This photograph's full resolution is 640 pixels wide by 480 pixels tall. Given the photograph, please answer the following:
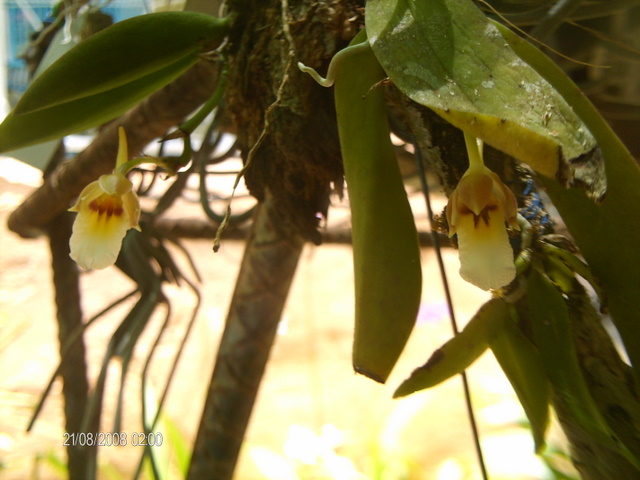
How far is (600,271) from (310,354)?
4.33 feet

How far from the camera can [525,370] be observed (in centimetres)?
21

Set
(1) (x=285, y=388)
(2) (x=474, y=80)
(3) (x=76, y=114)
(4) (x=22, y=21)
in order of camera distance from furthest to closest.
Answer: (1) (x=285, y=388) → (4) (x=22, y=21) → (3) (x=76, y=114) → (2) (x=474, y=80)

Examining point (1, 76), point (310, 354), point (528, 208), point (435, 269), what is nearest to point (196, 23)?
point (528, 208)

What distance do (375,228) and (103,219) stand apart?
119 millimetres

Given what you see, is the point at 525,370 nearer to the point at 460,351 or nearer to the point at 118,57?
the point at 460,351

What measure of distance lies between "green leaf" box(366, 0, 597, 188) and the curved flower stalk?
0.10ft

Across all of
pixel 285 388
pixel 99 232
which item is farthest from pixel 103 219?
pixel 285 388

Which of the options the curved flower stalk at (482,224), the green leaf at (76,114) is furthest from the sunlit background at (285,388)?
the curved flower stalk at (482,224)

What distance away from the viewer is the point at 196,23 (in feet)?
A: 0.92

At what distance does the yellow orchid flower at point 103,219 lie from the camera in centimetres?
23

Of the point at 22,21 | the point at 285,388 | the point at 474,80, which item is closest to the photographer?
the point at 474,80

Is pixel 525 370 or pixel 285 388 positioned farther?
pixel 285 388

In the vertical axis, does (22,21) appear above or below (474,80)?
above

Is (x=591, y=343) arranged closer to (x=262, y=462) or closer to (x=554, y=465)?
(x=554, y=465)
